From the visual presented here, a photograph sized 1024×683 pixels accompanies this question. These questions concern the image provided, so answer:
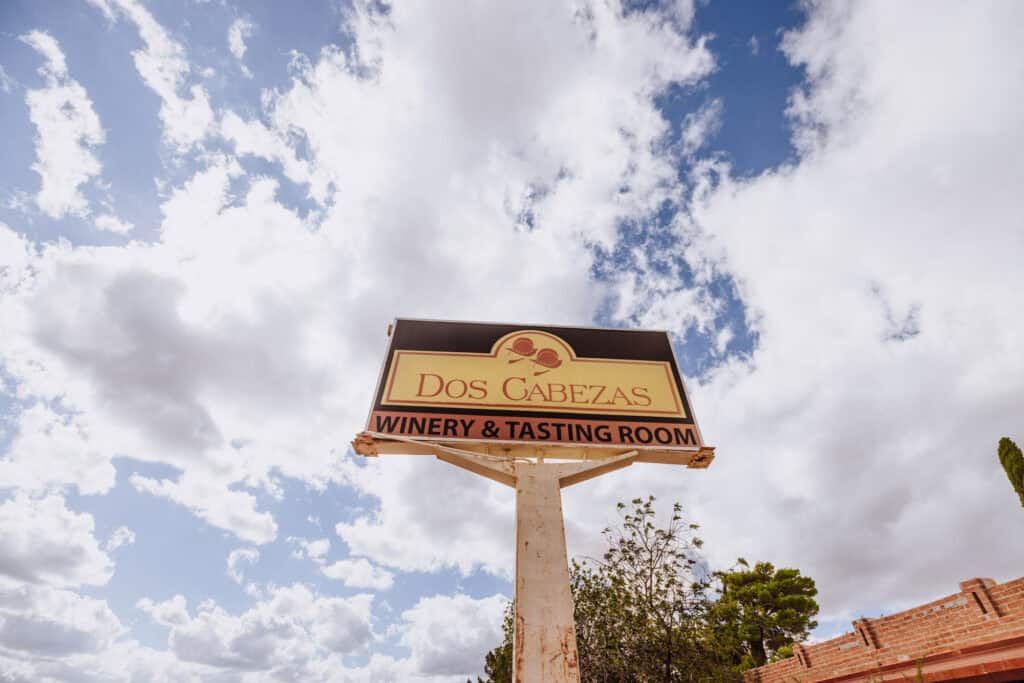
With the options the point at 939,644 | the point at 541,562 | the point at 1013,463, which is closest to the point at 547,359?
the point at 541,562

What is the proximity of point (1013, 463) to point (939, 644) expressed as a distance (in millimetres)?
9712

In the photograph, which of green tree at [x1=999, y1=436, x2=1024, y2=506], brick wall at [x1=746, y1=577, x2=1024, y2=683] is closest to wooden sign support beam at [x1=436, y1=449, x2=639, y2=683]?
brick wall at [x1=746, y1=577, x2=1024, y2=683]

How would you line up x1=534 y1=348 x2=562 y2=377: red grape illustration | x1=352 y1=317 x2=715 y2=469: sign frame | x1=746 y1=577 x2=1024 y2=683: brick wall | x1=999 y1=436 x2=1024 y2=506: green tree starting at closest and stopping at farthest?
1. x1=352 y1=317 x2=715 y2=469: sign frame
2. x1=534 y1=348 x2=562 y2=377: red grape illustration
3. x1=746 y1=577 x2=1024 y2=683: brick wall
4. x1=999 y1=436 x2=1024 y2=506: green tree

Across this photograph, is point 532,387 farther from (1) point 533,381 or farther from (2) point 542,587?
(2) point 542,587

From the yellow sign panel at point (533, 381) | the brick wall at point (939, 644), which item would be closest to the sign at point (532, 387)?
the yellow sign panel at point (533, 381)

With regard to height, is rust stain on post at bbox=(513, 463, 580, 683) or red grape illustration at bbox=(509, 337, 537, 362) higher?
red grape illustration at bbox=(509, 337, 537, 362)

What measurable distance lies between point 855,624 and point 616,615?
216 inches

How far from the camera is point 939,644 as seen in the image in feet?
31.7

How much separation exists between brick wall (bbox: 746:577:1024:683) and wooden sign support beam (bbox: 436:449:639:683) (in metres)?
4.50

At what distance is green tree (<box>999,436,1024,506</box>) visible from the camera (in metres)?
15.5

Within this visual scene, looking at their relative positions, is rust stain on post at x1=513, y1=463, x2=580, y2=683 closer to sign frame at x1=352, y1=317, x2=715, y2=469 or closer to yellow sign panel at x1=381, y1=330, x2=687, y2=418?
sign frame at x1=352, y1=317, x2=715, y2=469

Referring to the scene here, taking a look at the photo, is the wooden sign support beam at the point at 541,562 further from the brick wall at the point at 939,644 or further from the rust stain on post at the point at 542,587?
the brick wall at the point at 939,644

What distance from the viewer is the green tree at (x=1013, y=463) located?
1548cm

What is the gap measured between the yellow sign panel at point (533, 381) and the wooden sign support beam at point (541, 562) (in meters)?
0.74
